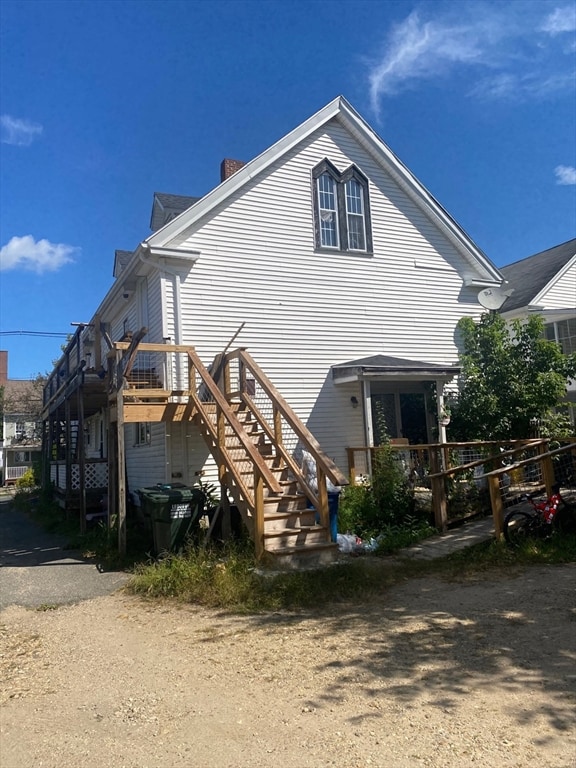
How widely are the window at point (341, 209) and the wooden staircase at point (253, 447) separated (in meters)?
4.27

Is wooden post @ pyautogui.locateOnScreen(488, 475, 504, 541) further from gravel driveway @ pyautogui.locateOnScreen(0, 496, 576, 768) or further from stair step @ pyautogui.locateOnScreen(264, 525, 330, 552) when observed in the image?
stair step @ pyautogui.locateOnScreen(264, 525, 330, 552)

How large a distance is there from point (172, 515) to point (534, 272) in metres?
19.2

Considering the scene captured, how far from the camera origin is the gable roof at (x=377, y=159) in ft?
41.0

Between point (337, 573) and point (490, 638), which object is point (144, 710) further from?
point (337, 573)

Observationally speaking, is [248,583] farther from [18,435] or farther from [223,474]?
[18,435]

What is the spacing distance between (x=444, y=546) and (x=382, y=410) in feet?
17.1

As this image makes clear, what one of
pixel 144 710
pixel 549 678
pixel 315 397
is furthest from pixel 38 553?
pixel 549 678

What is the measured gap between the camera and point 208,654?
17.8 ft

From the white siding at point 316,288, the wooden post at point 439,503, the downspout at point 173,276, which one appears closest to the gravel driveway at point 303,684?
the wooden post at point 439,503

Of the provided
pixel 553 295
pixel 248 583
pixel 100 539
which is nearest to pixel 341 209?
pixel 100 539

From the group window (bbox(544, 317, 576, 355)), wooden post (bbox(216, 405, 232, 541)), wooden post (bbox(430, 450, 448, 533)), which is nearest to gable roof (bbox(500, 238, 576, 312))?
window (bbox(544, 317, 576, 355))

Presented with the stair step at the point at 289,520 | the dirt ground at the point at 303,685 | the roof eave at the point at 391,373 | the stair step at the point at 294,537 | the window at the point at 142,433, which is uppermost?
the roof eave at the point at 391,373

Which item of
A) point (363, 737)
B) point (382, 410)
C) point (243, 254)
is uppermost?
point (243, 254)

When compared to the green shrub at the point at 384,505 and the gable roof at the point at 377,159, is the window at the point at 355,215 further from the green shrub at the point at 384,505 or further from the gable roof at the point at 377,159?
the green shrub at the point at 384,505
